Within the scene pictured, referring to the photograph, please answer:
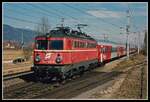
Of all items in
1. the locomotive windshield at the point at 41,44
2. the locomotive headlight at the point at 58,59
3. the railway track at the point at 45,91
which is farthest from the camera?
the locomotive windshield at the point at 41,44

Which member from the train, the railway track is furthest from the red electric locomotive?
the railway track

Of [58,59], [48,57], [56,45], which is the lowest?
[58,59]

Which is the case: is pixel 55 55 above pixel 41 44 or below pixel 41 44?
below

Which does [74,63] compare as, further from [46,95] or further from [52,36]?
[46,95]

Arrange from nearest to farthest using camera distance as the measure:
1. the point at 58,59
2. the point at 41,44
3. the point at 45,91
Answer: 1. the point at 45,91
2. the point at 58,59
3. the point at 41,44

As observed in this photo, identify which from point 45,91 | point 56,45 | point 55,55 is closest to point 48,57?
point 55,55

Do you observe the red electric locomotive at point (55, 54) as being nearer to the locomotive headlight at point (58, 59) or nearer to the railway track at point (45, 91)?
the locomotive headlight at point (58, 59)

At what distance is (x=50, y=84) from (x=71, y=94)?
4.33 m

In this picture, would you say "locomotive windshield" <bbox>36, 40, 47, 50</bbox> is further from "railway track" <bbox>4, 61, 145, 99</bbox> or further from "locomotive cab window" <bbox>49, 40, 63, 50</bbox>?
"railway track" <bbox>4, 61, 145, 99</bbox>

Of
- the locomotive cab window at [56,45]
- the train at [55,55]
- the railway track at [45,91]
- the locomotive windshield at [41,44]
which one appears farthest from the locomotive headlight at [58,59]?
the railway track at [45,91]

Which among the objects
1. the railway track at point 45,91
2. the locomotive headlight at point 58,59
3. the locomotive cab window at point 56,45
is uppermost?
the locomotive cab window at point 56,45

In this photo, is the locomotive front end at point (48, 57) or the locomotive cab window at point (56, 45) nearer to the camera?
the locomotive front end at point (48, 57)

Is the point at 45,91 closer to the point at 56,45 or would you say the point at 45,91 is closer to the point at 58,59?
the point at 58,59

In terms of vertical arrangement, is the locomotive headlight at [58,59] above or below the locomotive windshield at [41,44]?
below
